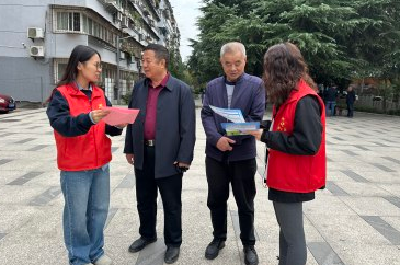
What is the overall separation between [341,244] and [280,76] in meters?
2.12

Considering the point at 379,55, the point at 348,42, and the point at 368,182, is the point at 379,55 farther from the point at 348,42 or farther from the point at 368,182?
the point at 368,182

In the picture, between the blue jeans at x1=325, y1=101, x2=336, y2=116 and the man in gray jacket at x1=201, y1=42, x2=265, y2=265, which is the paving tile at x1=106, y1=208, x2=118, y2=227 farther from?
the blue jeans at x1=325, y1=101, x2=336, y2=116

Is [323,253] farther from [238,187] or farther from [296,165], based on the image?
[296,165]

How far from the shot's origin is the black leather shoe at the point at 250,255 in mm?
3188

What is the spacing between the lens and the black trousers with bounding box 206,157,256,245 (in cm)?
317

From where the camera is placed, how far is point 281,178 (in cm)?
243

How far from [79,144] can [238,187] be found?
134cm

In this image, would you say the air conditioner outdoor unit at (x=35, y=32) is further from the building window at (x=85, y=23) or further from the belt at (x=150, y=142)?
the belt at (x=150, y=142)

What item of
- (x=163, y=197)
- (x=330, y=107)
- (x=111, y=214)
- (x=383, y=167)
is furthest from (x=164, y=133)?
(x=330, y=107)

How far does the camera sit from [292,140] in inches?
89.7

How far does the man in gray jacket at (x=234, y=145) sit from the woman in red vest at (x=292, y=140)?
0.60 m

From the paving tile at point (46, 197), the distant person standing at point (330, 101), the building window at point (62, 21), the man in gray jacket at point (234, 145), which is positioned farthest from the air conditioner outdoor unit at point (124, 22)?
the man in gray jacket at point (234, 145)

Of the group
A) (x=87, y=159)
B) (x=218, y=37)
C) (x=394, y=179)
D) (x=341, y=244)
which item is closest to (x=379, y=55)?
(x=218, y=37)

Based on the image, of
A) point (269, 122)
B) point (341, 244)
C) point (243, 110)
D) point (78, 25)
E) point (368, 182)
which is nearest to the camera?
point (269, 122)
